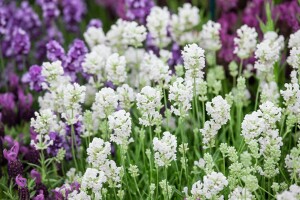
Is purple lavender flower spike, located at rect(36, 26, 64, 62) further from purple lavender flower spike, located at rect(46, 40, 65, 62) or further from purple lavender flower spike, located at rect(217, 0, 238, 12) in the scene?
purple lavender flower spike, located at rect(217, 0, 238, 12)

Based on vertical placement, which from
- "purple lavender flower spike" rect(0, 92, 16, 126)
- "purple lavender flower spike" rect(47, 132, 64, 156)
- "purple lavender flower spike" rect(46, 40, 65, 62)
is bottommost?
"purple lavender flower spike" rect(47, 132, 64, 156)

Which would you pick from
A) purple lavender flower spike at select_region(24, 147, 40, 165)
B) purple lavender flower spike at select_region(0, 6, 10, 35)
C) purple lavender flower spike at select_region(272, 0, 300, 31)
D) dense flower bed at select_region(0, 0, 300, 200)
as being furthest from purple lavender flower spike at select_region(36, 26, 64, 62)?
purple lavender flower spike at select_region(272, 0, 300, 31)

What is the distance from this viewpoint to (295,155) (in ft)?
7.19

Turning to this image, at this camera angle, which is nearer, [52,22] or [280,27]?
[280,27]

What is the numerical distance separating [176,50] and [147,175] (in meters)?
1.01

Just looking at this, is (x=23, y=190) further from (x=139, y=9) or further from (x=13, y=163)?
(x=139, y=9)

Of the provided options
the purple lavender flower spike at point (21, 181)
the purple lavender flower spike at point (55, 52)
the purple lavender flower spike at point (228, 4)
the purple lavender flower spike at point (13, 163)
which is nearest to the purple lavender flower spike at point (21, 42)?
the purple lavender flower spike at point (55, 52)

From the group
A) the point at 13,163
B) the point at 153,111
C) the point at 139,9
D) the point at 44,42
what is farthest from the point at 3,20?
the point at 153,111

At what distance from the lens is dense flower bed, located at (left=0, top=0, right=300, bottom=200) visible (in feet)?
7.02

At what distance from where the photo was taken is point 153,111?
7.22 ft

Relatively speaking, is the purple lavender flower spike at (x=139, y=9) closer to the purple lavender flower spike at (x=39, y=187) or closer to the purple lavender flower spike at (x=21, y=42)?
the purple lavender flower spike at (x=21, y=42)

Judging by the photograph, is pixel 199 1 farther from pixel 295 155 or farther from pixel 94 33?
pixel 295 155

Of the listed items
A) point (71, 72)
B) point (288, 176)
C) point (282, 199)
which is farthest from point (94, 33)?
point (282, 199)

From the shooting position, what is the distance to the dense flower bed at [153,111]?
84.2 inches
